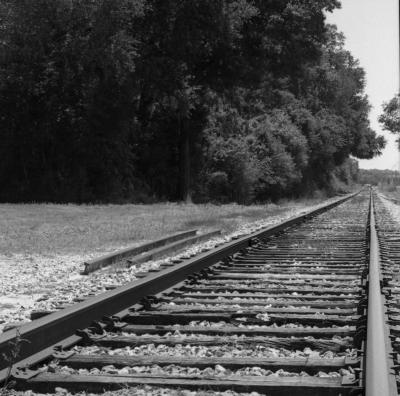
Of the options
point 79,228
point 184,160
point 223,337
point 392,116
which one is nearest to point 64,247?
point 79,228

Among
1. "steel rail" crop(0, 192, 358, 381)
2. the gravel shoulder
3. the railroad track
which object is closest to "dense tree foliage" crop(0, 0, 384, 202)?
the gravel shoulder

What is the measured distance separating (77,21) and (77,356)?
23.9 metres

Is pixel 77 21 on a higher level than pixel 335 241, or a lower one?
higher

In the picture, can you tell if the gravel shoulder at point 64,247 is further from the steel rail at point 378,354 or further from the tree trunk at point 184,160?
the tree trunk at point 184,160

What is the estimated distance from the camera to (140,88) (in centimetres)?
2812

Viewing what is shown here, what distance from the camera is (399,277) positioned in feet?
22.9

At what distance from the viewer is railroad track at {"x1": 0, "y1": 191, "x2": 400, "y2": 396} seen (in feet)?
10.6

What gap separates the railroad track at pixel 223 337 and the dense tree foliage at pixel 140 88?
1938 cm

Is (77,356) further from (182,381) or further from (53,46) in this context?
(53,46)

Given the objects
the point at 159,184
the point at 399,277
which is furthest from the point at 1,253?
the point at 159,184

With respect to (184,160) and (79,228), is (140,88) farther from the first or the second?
(79,228)

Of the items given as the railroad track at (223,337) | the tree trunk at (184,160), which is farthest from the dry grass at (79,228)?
the tree trunk at (184,160)

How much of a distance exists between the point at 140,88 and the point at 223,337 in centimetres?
2476

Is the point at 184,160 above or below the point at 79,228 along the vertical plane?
above
